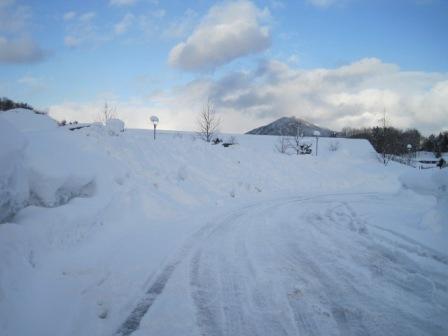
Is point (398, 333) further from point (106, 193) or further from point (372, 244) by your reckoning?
point (106, 193)

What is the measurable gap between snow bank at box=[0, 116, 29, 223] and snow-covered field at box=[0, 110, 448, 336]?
0.03 metres

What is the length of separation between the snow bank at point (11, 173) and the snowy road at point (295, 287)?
9.19ft

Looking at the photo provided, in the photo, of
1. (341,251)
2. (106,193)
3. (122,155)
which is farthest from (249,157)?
(341,251)

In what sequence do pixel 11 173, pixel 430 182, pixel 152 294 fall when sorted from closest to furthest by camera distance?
1. pixel 152 294
2. pixel 11 173
3. pixel 430 182

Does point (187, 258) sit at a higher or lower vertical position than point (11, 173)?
lower

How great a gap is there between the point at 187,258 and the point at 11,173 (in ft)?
10.9

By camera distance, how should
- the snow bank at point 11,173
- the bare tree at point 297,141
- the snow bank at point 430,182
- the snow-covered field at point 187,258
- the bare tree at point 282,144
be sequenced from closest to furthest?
the snow-covered field at point 187,258, the snow bank at point 11,173, the snow bank at point 430,182, the bare tree at point 297,141, the bare tree at point 282,144

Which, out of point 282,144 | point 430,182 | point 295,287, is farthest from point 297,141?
point 295,287

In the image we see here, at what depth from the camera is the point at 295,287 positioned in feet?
15.8

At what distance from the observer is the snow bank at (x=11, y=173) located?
17.6ft

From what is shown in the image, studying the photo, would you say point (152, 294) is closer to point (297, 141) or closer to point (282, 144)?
point (282, 144)

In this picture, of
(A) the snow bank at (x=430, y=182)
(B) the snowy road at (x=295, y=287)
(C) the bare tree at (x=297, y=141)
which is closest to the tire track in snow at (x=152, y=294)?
(B) the snowy road at (x=295, y=287)

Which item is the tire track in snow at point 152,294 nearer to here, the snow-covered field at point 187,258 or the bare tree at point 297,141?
the snow-covered field at point 187,258

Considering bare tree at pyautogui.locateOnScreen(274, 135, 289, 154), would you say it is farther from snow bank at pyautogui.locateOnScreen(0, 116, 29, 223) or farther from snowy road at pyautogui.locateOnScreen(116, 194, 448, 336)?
snow bank at pyautogui.locateOnScreen(0, 116, 29, 223)
